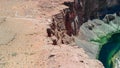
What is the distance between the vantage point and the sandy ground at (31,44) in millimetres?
19578

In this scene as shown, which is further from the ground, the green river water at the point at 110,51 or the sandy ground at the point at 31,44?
the sandy ground at the point at 31,44

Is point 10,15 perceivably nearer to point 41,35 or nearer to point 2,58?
point 41,35

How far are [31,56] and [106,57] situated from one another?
25.2 metres

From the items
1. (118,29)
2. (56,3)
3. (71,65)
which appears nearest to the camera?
(71,65)

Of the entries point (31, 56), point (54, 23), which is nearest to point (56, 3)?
point (54, 23)

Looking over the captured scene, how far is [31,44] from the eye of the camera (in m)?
22.7

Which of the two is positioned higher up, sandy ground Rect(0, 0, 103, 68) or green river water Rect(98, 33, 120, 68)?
sandy ground Rect(0, 0, 103, 68)

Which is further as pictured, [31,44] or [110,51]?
[110,51]

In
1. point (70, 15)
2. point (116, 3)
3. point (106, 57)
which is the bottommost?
point (106, 57)

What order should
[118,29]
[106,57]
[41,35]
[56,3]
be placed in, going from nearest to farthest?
[41,35] < [56,3] < [106,57] < [118,29]

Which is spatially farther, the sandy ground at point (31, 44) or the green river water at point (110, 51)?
the green river water at point (110, 51)

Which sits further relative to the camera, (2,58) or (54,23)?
(54,23)

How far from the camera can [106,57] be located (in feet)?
144

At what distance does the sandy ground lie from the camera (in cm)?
1958
